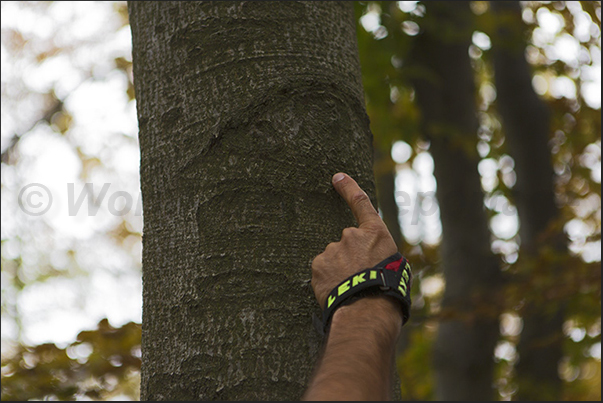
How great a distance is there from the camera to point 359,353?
0.96 m

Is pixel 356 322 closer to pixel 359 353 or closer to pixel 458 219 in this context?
pixel 359 353

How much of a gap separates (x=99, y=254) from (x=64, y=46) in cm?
440

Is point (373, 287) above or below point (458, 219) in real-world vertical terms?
below

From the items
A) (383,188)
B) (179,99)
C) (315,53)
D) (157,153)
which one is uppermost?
(383,188)

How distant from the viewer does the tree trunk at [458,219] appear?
4566 mm

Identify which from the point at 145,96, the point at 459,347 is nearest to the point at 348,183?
the point at 145,96

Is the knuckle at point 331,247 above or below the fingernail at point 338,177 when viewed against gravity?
below

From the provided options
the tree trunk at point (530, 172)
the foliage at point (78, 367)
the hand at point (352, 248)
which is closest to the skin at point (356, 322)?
the hand at point (352, 248)

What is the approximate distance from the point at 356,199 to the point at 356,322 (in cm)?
29

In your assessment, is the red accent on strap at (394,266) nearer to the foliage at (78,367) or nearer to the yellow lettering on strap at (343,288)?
the yellow lettering on strap at (343,288)

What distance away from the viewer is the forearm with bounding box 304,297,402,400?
35.2 inches

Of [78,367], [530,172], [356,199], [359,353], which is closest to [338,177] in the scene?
[356,199]

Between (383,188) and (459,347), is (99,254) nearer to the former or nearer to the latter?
(383,188)

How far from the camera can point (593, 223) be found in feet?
19.3
